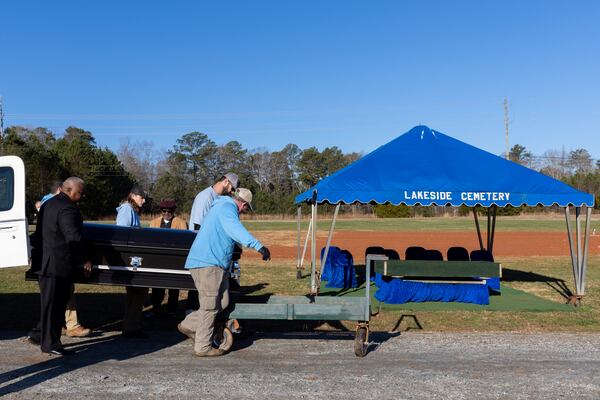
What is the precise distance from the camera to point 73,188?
6.10 meters

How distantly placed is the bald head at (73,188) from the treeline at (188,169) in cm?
4635

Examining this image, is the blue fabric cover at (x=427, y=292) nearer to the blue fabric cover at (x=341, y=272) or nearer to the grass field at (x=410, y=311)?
the grass field at (x=410, y=311)

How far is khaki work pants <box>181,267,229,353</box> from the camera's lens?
19.0ft

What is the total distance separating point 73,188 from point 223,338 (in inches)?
87.1

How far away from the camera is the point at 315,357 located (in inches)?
239

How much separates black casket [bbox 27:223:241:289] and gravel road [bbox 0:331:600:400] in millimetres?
734

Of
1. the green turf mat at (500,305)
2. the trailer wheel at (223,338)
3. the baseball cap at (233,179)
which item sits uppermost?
the baseball cap at (233,179)

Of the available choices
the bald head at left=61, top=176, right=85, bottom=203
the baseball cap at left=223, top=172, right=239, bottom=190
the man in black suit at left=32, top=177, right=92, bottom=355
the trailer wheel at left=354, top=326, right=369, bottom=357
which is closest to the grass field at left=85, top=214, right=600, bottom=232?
the bald head at left=61, top=176, right=85, bottom=203

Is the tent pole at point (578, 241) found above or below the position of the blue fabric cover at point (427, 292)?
above

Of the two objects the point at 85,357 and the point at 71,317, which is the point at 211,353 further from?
the point at 71,317

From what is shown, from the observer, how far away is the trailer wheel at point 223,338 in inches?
243

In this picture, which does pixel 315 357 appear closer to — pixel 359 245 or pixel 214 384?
pixel 214 384

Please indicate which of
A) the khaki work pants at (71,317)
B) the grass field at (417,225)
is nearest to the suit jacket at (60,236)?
the khaki work pants at (71,317)

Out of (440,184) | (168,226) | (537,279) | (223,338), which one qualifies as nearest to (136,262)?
(223,338)
